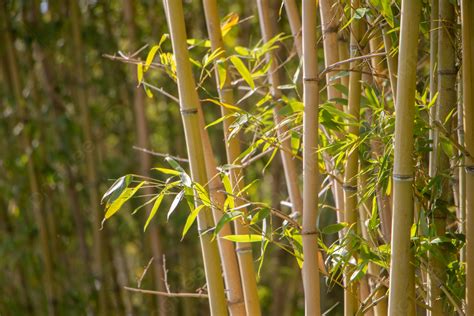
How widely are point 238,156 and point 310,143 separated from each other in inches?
7.7

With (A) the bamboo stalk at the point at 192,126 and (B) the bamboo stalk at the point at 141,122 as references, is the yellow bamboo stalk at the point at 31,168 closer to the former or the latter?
(B) the bamboo stalk at the point at 141,122

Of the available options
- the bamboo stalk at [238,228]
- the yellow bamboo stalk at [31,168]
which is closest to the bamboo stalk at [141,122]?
the yellow bamboo stalk at [31,168]

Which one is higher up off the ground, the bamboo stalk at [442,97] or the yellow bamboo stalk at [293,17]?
the yellow bamboo stalk at [293,17]

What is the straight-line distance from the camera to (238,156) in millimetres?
1057

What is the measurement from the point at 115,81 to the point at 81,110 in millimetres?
225

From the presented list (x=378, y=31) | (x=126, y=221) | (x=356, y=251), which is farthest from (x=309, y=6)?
(x=126, y=221)

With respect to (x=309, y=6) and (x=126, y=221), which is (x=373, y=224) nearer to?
(x=309, y=6)

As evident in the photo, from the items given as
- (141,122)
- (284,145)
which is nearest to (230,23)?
(284,145)

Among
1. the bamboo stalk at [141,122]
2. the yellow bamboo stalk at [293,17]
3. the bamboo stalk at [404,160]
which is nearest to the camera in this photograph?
the bamboo stalk at [404,160]

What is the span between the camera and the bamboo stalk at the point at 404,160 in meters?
Answer: 0.76

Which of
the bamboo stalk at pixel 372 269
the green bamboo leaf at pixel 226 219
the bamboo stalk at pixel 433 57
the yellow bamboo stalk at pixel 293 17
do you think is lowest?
the bamboo stalk at pixel 372 269

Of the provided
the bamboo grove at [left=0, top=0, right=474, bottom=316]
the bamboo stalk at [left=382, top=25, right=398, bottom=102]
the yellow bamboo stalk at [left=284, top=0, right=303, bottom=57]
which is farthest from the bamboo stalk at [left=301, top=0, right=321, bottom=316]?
the yellow bamboo stalk at [left=284, top=0, right=303, bottom=57]

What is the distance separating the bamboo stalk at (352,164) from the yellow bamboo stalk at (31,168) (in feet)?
4.94

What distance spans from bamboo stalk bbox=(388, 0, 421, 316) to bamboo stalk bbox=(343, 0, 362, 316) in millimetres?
149
